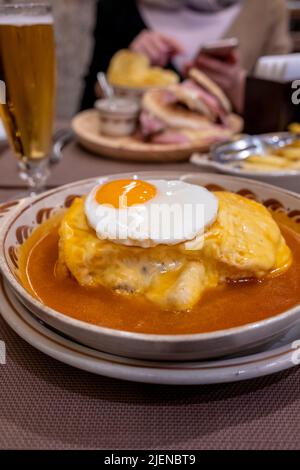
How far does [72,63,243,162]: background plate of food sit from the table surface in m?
1.10

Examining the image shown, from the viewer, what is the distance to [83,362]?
1.95 feet

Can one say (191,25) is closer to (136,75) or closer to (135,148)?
(136,75)

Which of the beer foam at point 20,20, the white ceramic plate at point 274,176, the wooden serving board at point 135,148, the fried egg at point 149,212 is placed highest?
the beer foam at point 20,20

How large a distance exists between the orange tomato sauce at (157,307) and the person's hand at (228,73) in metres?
1.48

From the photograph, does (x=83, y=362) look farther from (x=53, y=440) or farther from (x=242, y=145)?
(x=242, y=145)

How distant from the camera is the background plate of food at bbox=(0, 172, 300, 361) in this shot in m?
0.71

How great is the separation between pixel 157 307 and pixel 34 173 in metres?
0.79

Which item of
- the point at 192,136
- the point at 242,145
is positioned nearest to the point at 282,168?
the point at 242,145

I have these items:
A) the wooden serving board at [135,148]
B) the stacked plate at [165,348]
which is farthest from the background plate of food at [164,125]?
the stacked plate at [165,348]

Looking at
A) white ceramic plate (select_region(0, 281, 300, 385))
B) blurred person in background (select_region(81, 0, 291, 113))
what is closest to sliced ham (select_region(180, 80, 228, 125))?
white ceramic plate (select_region(0, 281, 300, 385))

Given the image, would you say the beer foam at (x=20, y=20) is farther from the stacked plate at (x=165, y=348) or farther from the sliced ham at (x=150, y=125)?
the stacked plate at (x=165, y=348)

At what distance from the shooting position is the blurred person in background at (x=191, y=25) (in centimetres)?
343

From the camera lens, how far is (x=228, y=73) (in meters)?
2.15

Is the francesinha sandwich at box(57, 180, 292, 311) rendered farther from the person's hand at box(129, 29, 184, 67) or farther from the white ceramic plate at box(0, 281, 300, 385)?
the person's hand at box(129, 29, 184, 67)
